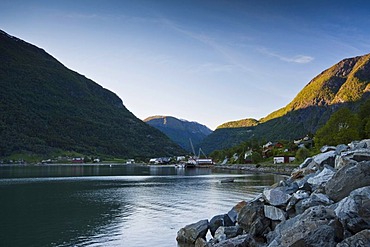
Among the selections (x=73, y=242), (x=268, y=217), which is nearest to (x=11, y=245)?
(x=73, y=242)

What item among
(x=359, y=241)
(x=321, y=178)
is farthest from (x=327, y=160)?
(x=359, y=241)

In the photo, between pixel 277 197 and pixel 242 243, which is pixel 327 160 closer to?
pixel 277 197

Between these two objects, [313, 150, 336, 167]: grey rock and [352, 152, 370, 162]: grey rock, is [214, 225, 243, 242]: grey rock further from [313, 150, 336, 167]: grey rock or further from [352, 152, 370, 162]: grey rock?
[313, 150, 336, 167]: grey rock

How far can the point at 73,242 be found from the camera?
32781 mm

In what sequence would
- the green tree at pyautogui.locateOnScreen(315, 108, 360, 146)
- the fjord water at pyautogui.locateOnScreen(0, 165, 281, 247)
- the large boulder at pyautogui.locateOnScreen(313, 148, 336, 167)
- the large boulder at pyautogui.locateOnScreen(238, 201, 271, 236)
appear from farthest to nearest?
Answer: 1. the green tree at pyautogui.locateOnScreen(315, 108, 360, 146)
2. the large boulder at pyautogui.locateOnScreen(313, 148, 336, 167)
3. the fjord water at pyautogui.locateOnScreen(0, 165, 281, 247)
4. the large boulder at pyautogui.locateOnScreen(238, 201, 271, 236)

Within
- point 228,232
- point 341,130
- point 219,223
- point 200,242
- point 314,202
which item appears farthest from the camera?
point 341,130

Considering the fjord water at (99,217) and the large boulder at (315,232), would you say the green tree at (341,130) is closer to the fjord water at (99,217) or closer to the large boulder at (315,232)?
the fjord water at (99,217)

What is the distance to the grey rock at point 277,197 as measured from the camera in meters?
27.4

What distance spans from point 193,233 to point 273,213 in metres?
7.63

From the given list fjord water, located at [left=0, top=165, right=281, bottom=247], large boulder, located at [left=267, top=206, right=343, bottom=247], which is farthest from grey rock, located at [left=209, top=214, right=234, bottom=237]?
large boulder, located at [left=267, top=206, right=343, bottom=247]

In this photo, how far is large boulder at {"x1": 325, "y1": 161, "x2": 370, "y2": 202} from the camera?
22391 mm

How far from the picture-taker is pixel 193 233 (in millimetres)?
31094

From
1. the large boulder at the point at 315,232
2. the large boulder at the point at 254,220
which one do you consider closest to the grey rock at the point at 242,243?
the large boulder at the point at 254,220

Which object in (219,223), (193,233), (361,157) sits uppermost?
(361,157)
